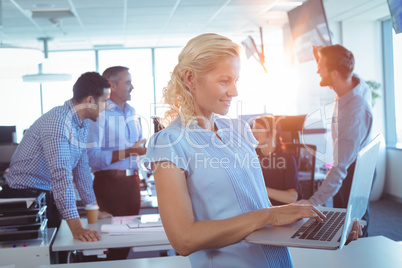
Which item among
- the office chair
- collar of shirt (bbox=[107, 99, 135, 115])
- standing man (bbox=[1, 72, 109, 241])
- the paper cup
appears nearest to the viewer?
standing man (bbox=[1, 72, 109, 241])

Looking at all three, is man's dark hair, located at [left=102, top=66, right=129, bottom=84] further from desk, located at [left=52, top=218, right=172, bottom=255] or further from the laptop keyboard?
the laptop keyboard

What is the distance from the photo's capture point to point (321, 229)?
3.93ft

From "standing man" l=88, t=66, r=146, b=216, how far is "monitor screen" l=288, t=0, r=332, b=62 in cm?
327

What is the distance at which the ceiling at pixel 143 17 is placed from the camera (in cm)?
622

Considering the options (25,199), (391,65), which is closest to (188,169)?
(25,199)

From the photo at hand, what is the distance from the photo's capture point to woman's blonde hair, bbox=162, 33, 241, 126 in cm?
113

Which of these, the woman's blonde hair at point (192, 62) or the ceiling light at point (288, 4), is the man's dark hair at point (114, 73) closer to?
the woman's blonde hair at point (192, 62)

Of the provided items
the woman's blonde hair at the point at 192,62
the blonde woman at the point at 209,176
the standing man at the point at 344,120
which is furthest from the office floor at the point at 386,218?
the woman's blonde hair at the point at 192,62

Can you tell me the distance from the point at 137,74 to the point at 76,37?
2.13 m

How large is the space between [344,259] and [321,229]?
0.54 meters

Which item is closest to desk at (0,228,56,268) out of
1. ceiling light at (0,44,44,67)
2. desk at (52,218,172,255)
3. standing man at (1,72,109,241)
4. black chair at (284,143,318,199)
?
desk at (52,218,172,255)

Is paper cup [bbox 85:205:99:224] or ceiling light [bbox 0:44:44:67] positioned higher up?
ceiling light [bbox 0:44:44:67]

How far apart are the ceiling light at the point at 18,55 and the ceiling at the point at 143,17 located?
2.68ft

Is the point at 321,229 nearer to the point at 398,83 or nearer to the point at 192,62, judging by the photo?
the point at 192,62
